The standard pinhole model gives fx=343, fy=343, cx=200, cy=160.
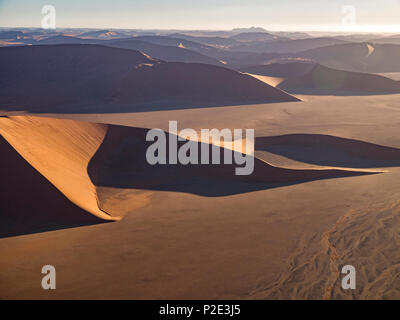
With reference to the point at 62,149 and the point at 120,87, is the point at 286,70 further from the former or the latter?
the point at 62,149

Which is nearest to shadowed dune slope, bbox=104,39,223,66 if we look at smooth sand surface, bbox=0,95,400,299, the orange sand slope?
the orange sand slope

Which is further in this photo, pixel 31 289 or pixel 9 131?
pixel 9 131

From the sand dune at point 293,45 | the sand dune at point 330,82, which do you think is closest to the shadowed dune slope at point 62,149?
the sand dune at point 330,82

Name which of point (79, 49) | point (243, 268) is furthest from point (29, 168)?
point (79, 49)

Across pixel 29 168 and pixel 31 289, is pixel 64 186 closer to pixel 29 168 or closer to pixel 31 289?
pixel 29 168

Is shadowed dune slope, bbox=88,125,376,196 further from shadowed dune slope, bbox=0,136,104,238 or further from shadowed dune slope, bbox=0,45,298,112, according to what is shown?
shadowed dune slope, bbox=0,45,298,112

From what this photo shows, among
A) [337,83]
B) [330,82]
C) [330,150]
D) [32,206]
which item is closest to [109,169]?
[32,206]
